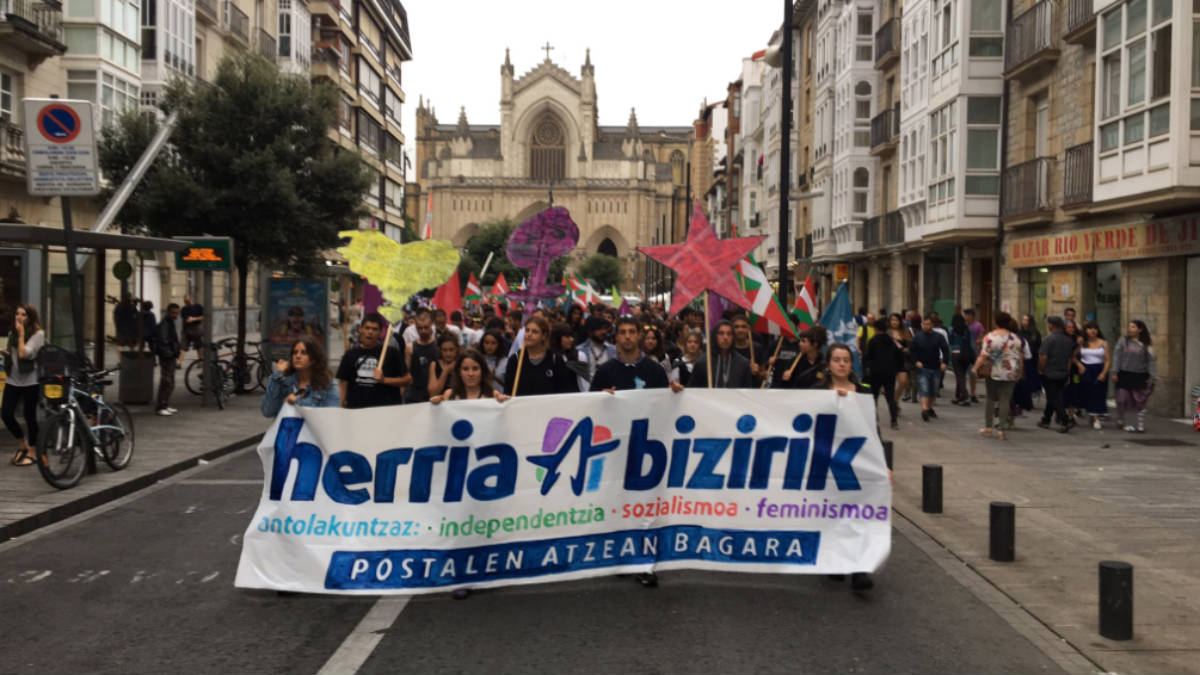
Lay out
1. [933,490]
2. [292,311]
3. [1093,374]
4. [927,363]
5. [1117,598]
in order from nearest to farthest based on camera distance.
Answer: [1117,598] → [933,490] → [1093,374] → [927,363] → [292,311]

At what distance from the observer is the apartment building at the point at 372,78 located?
49031mm

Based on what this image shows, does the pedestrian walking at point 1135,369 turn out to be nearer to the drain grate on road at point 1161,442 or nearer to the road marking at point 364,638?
the drain grate on road at point 1161,442

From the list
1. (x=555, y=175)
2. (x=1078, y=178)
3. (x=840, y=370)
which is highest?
(x=555, y=175)

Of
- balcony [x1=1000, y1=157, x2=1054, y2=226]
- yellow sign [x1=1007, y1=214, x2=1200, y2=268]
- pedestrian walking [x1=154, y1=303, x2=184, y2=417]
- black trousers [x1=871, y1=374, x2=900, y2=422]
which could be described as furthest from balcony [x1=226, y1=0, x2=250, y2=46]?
black trousers [x1=871, y1=374, x2=900, y2=422]

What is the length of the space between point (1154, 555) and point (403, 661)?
5368mm

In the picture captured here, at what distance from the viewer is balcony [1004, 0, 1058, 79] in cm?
2294

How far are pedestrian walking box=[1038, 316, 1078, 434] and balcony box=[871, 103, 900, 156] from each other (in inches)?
744

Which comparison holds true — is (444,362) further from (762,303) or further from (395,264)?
(762,303)

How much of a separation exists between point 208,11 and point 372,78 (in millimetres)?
23491

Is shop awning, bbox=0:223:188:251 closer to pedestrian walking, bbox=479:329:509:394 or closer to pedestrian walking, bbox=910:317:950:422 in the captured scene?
pedestrian walking, bbox=479:329:509:394

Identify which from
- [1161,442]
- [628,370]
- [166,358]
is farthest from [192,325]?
[1161,442]

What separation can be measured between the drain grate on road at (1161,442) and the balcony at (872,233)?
70.6 feet

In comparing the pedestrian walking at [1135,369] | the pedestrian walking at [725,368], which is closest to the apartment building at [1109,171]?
the pedestrian walking at [1135,369]

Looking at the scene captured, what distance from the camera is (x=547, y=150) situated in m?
126
